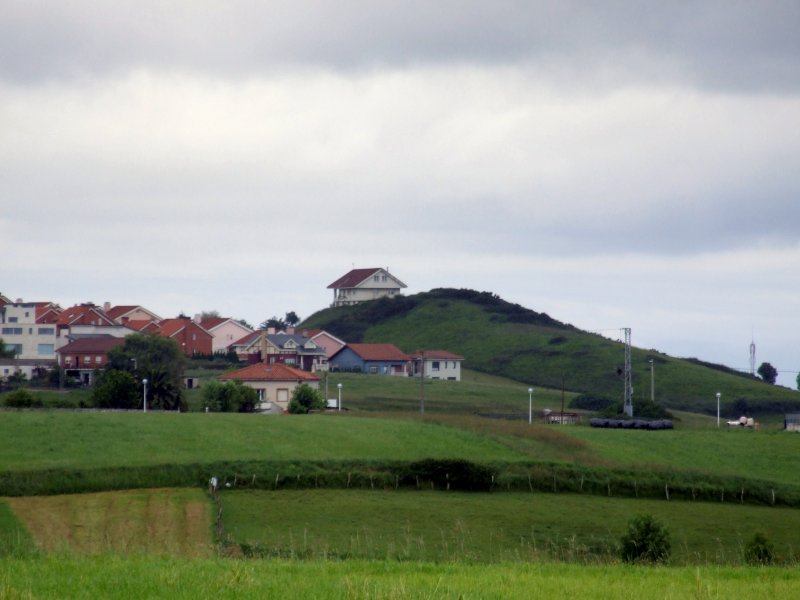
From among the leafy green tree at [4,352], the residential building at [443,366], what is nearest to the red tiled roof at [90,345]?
the leafy green tree at [4,352]

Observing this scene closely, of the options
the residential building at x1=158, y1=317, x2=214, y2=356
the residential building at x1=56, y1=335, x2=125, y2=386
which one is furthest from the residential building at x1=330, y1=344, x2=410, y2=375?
the residential building at x1=56, y1=335, x2=125, y2=386

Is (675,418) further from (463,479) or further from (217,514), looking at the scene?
(217,514)

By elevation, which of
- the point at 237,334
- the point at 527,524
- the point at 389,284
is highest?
the point at 389,284

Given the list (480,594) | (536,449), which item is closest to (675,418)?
(536,449)

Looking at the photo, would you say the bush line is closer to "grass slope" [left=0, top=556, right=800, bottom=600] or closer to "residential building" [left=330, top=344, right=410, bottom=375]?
"grass slope" [left=0, top=556, right=800, bottom=600]

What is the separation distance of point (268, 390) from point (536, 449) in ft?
122

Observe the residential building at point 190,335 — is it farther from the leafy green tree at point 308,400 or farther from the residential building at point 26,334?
the leafy green tree at point 308,400

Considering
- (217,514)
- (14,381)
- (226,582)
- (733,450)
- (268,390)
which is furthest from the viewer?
(14,381)

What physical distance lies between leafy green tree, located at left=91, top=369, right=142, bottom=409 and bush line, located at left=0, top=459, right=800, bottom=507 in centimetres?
3283

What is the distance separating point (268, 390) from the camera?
8588 centimetres

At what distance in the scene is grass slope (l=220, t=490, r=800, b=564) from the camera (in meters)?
31.0

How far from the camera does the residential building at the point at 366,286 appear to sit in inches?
6855

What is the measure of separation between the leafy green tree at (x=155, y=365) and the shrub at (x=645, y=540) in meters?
54.0

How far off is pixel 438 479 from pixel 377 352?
8078cm
